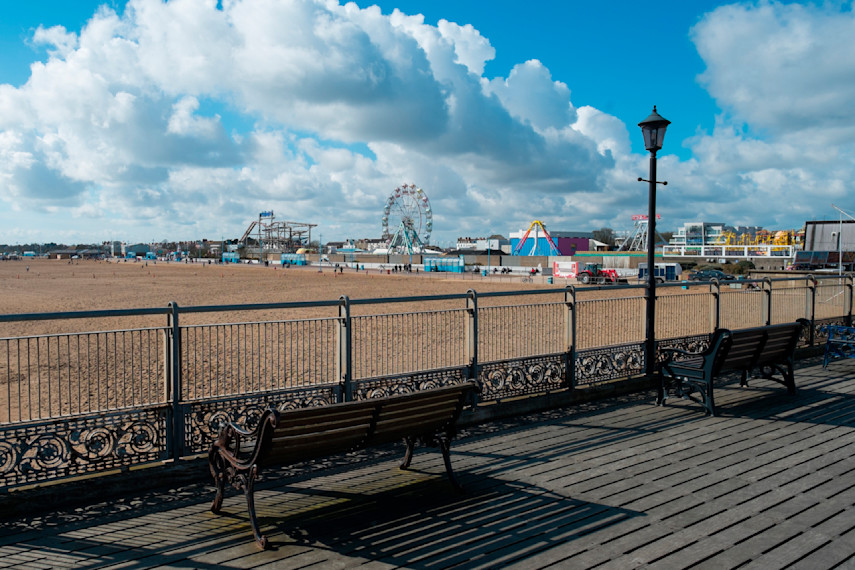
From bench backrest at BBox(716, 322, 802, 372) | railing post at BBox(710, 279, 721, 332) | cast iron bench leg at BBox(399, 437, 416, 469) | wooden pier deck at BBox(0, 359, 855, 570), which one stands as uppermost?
railing post at BBox(710, 279, 721, 332)

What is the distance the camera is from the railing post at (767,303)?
10911 millimetres

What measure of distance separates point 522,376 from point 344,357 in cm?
240

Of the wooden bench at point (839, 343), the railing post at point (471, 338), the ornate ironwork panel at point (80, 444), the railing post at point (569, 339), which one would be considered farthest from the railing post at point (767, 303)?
the ornate ironwork panel at point (80, 444)

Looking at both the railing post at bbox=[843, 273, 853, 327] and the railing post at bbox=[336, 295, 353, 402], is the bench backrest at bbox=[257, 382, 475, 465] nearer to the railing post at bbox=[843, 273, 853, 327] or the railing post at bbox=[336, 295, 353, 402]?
the railing post at bbox=[336, 295, 353, 402]

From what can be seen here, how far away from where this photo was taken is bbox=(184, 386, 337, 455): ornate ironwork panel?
5172mm

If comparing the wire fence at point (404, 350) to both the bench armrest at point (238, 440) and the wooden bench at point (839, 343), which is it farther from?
the wooden bench at point (839, 343)

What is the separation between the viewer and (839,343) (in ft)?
33.2

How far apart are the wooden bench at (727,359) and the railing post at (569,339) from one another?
3.54 ft

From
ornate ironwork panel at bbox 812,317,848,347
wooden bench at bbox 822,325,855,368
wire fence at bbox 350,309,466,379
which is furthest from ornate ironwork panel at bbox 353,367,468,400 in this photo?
ornate ironwork panel at bbox 812,317,848,347

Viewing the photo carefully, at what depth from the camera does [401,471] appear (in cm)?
522

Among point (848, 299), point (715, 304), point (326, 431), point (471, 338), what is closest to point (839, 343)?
point (715, 304)

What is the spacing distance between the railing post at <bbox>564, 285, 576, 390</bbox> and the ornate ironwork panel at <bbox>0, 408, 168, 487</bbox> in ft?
16.2

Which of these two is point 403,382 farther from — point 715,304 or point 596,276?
point 596,276

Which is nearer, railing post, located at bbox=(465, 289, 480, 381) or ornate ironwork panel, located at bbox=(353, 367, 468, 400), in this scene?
ornate ironwork panel, located at bbox=(353, 367, 468, 400)
